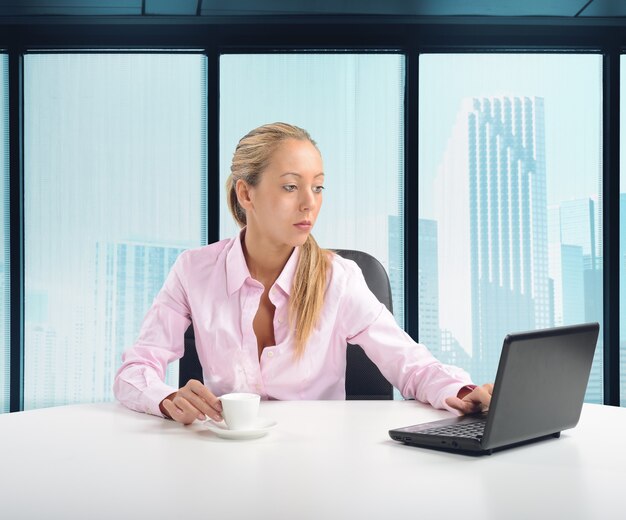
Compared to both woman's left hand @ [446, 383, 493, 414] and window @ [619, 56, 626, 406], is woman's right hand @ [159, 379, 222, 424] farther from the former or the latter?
window @ [619, 56, 626, 406]

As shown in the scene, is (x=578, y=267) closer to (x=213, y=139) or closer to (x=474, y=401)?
(x=213, y=139)

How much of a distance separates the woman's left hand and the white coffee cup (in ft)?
1.37

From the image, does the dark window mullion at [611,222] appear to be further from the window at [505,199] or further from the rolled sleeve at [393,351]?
the rolled sleeve at [393,351]

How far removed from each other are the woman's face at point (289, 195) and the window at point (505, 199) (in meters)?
2.01

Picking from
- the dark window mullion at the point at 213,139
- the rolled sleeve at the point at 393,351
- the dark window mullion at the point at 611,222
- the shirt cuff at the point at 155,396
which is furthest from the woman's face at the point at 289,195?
the dark window mullion at the point at 611,222

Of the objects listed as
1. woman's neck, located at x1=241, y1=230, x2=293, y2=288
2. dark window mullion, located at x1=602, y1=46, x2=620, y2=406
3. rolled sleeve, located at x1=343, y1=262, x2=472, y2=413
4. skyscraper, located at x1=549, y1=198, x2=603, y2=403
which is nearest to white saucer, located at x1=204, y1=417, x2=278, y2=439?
rolled sleeve, located at x1=343, y1=262, x2=472, y2=413

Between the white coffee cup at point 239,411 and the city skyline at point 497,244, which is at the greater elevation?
the city skyline at point 497,244

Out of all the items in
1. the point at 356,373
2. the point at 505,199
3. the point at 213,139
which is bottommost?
the point at 356,373

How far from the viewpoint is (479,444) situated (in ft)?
3.49

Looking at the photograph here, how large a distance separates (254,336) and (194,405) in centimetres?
44

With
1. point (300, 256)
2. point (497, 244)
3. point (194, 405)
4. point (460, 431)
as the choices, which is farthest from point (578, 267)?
point (194, 405)

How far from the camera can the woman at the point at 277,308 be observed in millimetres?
1704

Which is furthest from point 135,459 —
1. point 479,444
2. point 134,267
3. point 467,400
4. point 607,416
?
point 134,267

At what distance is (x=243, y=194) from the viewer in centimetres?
191
